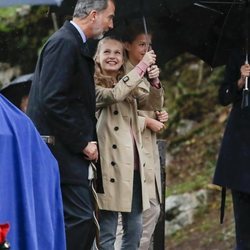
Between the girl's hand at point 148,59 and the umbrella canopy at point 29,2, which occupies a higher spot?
the umbrella canopy at point 29,2

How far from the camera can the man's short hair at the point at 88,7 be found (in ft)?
18.8

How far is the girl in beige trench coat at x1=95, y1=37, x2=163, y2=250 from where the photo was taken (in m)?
6.09

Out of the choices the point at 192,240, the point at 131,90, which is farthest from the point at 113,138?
the point at 192,240

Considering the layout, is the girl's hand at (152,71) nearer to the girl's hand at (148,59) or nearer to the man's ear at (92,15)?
the girl's hand at (148,59)

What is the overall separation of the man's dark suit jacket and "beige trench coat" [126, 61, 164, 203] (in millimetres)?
972

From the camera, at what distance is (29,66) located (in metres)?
13.1

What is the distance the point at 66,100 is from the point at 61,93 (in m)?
0.06

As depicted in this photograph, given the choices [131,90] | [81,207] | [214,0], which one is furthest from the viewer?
[214,0]

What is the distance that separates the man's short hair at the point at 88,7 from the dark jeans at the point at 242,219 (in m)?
2.32

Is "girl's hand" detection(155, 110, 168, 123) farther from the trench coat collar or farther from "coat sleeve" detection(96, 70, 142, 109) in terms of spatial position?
"coat sleeve" detection(96, 70, 142, 109)

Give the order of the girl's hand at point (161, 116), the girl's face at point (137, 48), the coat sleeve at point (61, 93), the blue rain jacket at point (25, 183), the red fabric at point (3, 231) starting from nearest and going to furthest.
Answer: the red fabric at point (3, 231) → the blue rain jacket at point (25, 183) → the coat sleeve at point (61, 93) → the girl's face at point (137, 48) → the girl's hand at point (161, 116)

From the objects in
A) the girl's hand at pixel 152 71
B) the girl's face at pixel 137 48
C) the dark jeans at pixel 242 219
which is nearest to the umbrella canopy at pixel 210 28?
the girl's face at pixel 137 48

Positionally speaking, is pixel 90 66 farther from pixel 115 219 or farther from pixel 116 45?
pixel 115 219

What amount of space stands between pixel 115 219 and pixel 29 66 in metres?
7.16
